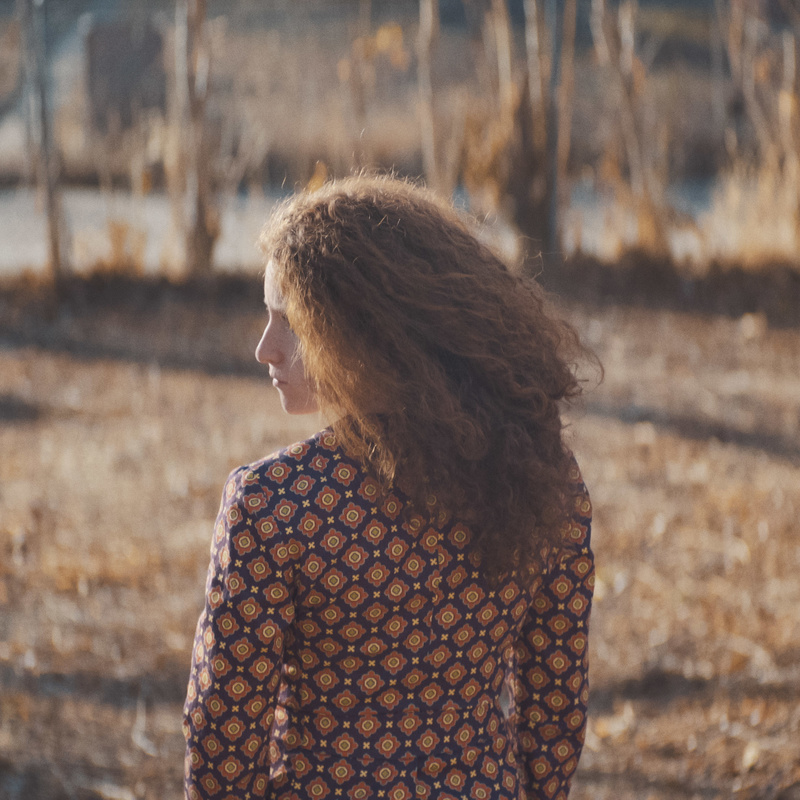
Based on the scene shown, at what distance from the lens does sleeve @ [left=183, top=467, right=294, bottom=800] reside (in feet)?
3.68

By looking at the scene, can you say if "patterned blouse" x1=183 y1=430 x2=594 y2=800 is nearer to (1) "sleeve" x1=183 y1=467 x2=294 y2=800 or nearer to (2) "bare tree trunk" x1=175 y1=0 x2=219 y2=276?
(1) "sleeve" x1=183 y1=467 x2=294 y2=800

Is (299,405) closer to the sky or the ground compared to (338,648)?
closer to the sky

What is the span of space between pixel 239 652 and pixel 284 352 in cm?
36

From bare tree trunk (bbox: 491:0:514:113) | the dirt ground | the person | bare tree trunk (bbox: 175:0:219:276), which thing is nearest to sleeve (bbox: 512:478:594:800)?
the person

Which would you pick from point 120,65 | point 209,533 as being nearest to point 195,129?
point 209,533

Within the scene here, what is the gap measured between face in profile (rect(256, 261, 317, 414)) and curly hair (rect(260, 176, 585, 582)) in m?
0.02

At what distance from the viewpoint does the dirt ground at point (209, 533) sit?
2613mm

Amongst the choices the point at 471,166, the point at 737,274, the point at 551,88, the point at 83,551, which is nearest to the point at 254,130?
the point at 471,166

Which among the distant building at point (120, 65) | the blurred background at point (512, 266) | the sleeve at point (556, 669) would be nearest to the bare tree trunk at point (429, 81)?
the blurred background at point (512, 266)

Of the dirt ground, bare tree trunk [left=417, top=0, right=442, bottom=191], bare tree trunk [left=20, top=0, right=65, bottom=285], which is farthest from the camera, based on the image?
bare tree trunk [left=417, top=0, right=442, bottom=191]

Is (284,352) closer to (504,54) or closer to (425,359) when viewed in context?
(425,359)

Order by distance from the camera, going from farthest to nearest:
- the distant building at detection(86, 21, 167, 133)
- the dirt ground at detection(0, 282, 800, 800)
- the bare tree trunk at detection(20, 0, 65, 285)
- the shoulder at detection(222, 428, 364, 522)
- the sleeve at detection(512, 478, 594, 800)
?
1. the distant building at detection(86, 21, 167, 133)
2. the bare tree trunk at detection(20, 0, 65, 285)
3. the dirt ground at detection(0, 282, 800, 800)
4. the sleeve at detection(512, 478, 594, 800)
5. the shoulder at detection(222, 428, 364, 522)

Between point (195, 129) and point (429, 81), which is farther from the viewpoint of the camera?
point (429, 81)

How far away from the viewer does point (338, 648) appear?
3.89 ft
